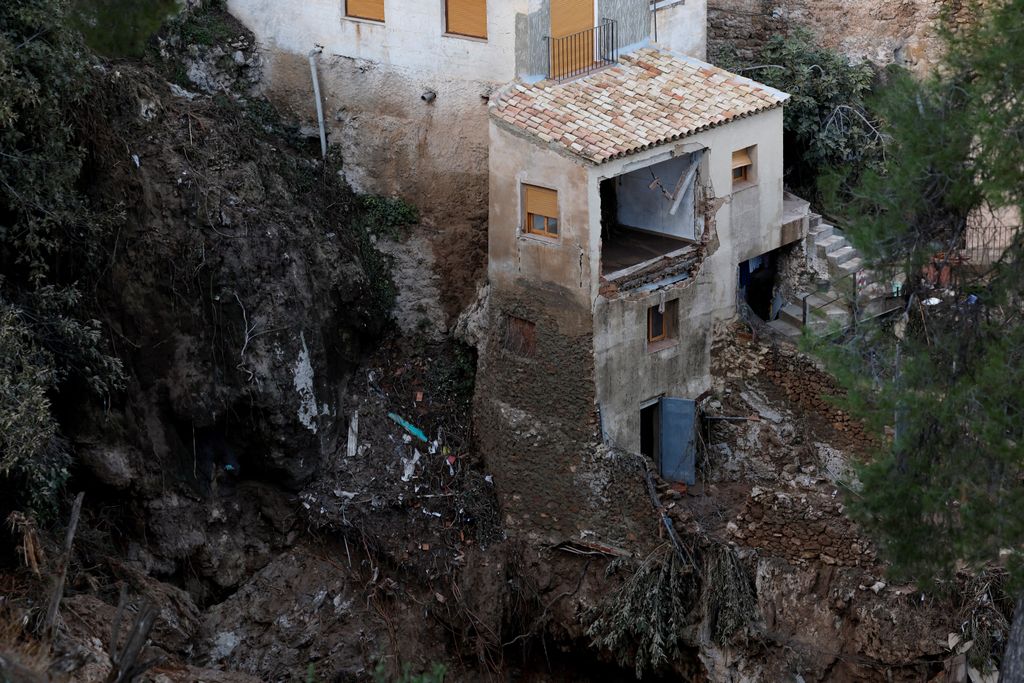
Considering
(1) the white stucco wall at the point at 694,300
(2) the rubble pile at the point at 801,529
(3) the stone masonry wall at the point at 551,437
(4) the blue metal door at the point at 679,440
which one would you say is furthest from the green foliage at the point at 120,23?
(2) the rubble pile at the point at 801,529

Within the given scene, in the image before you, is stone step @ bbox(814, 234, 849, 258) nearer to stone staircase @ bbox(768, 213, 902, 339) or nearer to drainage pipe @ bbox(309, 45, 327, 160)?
stone staircase @ bbox(768, 213, 902, 339)

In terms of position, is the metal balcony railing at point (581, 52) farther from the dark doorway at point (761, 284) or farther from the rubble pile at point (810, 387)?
the rubble pile at point (810, 387)

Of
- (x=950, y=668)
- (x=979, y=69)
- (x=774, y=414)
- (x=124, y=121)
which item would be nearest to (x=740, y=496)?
(x=774, y=414)

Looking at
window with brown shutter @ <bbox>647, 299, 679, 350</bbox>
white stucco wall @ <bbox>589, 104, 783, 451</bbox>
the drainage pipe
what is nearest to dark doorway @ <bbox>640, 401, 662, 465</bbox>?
white stucco wall @ <bbox>589, 104, 783, 451</bbox>

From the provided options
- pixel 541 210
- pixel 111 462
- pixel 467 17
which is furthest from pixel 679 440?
pixel 111 462

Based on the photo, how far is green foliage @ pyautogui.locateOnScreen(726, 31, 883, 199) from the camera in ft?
87.4

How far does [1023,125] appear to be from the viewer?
52.2 feet

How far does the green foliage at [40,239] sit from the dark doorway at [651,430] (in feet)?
27.4

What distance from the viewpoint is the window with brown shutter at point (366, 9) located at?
24.9 metres

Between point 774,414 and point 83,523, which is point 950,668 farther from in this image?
point 83,523

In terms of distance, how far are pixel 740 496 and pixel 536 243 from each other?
16.8ft

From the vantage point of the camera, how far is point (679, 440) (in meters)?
24.0

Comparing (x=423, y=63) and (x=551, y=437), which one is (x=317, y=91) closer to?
(x=423, y=63)

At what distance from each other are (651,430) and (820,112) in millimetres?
6820
